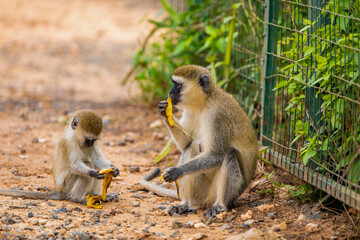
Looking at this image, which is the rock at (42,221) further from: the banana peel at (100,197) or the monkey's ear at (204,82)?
the monkey's ear at (204,82)

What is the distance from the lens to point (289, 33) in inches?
253

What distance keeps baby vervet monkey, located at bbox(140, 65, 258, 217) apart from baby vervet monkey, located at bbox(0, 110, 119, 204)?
2.96ft

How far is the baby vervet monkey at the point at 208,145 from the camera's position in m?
5.82

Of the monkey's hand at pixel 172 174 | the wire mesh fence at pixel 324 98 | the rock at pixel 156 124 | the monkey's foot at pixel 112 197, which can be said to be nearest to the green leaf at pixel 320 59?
the wire mesh fence at pixel 324 98

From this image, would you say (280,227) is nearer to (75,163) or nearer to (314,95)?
(314,95)

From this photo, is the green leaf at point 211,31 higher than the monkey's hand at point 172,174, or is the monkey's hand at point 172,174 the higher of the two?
the green leaf at point 211,31

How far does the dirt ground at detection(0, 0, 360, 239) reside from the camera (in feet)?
17.0

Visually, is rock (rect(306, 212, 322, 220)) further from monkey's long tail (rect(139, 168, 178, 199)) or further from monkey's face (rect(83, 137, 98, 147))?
monkey's face (rect(83, 137, 98, 147))

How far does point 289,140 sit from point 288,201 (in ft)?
2.44

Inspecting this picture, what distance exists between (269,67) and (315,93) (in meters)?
1.47

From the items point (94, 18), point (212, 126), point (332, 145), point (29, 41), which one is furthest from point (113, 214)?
point (94, 18)

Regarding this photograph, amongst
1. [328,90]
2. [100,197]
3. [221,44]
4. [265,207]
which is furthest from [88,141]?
[221,44]

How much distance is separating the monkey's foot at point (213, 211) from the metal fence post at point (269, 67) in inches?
55.3

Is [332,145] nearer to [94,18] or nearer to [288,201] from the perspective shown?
[288,201]
